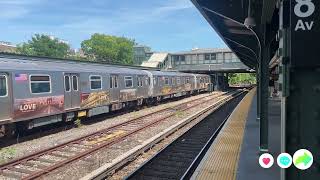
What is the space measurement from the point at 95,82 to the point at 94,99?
3.11 ft

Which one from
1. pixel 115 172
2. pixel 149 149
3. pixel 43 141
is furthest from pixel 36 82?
pixel 115 172

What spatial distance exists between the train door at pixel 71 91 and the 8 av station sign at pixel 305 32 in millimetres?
16488

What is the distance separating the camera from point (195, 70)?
69375 millimetres

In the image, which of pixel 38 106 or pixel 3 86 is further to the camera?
pixel 38 106

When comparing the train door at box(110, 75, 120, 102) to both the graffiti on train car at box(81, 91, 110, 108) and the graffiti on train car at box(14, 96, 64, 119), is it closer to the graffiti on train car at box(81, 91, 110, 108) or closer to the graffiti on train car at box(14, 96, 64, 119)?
the graffiti on train car at box(81, 91, 110, 108)

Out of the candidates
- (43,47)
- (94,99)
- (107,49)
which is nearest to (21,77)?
(94,99)

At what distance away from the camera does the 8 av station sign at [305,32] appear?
2.12 meters

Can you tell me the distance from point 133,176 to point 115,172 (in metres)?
0.87

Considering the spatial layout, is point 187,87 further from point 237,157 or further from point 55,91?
point 237,157

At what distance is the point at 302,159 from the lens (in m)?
2.11

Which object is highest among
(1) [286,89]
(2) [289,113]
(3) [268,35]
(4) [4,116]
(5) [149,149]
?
(3) [268,35]

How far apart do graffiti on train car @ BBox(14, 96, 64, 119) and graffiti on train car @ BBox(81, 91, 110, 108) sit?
2.29m

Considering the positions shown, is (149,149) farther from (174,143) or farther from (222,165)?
(222,165)

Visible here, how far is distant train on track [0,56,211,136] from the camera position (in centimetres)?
1408
